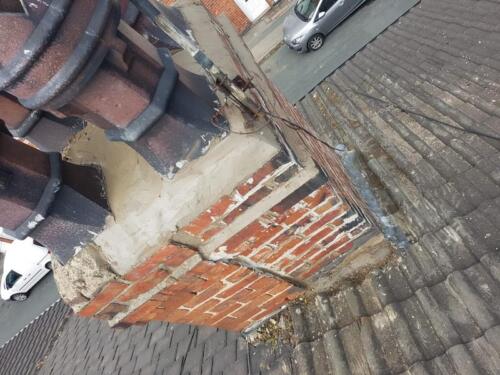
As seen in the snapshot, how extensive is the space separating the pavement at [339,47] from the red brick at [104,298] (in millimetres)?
12166

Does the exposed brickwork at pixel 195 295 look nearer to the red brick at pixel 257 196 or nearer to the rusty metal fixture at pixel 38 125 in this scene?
the red brick at pixel 257 196

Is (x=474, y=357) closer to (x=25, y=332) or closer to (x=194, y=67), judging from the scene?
(x=194, y=67)

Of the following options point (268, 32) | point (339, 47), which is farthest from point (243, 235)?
point (268, 32)

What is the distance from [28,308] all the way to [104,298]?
1425cm

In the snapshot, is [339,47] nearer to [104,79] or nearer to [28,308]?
[104,79]

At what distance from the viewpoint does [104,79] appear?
1302mm

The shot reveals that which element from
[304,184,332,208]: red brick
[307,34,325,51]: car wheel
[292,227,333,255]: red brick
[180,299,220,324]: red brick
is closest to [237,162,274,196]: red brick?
[304,184,332,208]: red brick

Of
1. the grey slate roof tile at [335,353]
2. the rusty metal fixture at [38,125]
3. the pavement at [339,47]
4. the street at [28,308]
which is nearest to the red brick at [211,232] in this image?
the rusty metal fixture at [38,125]

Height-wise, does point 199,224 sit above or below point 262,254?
above

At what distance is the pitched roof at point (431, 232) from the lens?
6.11 ft

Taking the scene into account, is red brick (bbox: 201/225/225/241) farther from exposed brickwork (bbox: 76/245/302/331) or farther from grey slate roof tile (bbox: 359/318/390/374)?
grey slate roof tile (bbox: 359/318/390/374)

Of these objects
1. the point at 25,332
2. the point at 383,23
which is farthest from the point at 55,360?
the point at 383,23

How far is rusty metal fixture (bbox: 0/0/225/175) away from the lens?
1.09 metres

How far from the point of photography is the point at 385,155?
330 cm
